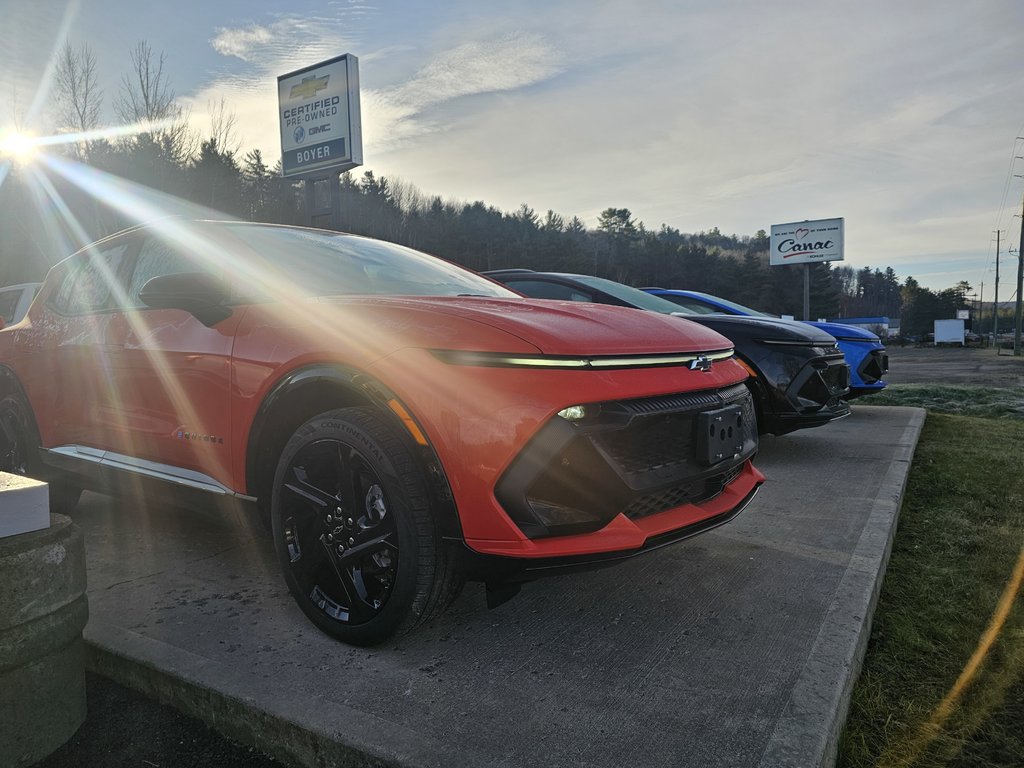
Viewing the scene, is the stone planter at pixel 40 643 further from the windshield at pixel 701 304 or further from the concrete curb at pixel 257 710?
the windshield at pixel 701 304

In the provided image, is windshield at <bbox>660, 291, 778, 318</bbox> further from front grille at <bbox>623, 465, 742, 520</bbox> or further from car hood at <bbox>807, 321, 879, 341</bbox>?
front grille at <bbox>623, 465, 742, 520</bbox>

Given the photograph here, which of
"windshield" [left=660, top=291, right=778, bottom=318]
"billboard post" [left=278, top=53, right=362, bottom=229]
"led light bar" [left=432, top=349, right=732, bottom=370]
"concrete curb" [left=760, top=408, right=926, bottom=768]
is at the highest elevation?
"billboard post" [left=278, top=53, right=362, bottom=229]

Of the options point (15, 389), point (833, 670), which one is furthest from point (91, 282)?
point (833, 670)

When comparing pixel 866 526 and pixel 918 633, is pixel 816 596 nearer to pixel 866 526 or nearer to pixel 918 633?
pixel 918 633

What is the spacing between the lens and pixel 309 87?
1405 cm

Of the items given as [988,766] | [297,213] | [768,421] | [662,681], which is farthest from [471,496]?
[297,213]

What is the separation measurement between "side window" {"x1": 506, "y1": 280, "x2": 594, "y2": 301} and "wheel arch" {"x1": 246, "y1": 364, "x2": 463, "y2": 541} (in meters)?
3.20

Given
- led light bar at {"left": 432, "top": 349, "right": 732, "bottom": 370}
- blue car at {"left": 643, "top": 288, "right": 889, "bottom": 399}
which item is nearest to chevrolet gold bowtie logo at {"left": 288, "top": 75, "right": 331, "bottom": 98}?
blue car at {"left": 643, "top": 288, "right": 889, "bottom": 399}

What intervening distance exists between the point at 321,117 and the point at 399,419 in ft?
45.0

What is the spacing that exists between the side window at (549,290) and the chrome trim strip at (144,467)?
314 cm

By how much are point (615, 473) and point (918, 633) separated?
52.5 inches

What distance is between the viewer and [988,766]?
1693 mm

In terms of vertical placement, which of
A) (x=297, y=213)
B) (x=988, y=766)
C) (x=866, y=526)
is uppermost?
(x=297, y=213)

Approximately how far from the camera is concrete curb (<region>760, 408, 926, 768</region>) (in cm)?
160
